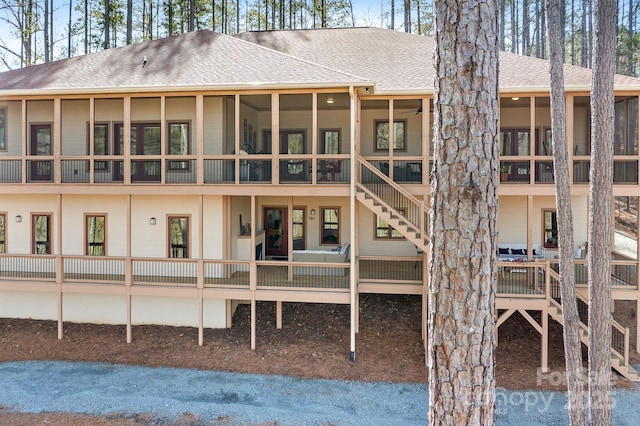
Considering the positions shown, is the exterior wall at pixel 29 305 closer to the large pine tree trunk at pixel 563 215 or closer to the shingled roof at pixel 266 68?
the shingled roof at pixel 266 68

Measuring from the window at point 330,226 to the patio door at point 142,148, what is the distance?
5.81 m

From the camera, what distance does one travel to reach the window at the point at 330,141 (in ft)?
49.5

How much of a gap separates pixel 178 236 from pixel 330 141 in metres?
6.43

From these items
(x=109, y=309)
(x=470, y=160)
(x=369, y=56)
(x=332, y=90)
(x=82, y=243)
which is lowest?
(x=109, y=309)

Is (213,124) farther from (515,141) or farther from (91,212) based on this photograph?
(515,141)

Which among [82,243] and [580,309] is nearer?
[580,309]

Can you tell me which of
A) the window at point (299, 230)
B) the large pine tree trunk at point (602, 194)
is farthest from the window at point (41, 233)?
the large pine tree trunk at point (602, 194)

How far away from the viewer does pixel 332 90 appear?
36.5 ft

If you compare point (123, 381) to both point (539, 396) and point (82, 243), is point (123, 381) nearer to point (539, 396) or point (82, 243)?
point (82, 243)

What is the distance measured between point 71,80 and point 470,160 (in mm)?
13803

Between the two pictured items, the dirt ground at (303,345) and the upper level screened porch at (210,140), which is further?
the upper level screened porch at (210,140)

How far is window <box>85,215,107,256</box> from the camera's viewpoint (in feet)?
43.6

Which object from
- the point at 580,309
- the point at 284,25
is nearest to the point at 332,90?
the point at 580,309

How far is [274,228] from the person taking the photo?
15.0m
